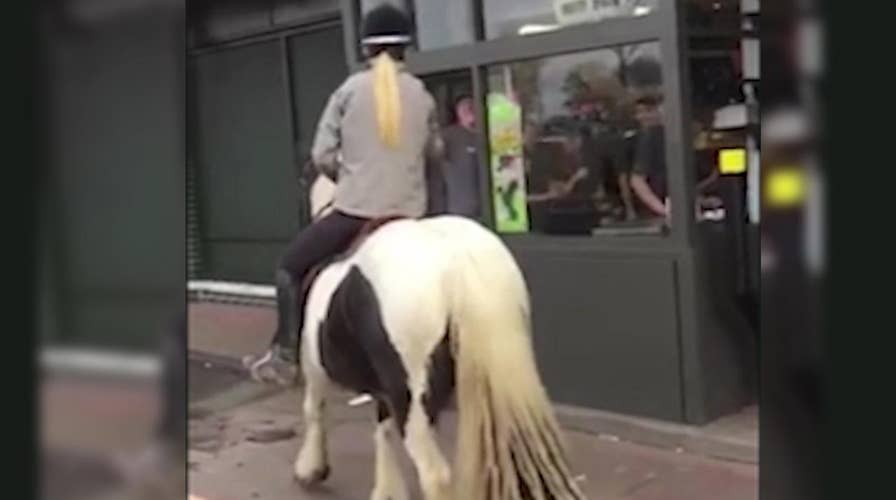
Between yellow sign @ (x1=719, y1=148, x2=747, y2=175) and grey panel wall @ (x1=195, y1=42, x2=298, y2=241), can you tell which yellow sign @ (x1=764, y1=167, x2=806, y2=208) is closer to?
grey panel wall @ (x1=195, y1=42, x2=298, y2=241)

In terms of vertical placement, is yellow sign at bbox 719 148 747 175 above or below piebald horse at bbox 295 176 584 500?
above

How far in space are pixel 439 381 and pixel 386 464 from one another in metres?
0.67

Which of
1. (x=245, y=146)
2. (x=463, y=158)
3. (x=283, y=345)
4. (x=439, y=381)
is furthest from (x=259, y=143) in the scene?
(x=463, y=158)

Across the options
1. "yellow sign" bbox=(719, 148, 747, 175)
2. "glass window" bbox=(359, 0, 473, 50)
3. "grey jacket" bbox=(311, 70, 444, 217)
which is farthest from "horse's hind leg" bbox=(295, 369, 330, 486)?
"glass window" bbox=(359, 0, 473, 50)

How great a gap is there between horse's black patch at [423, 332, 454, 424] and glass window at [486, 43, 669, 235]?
6.08 feet

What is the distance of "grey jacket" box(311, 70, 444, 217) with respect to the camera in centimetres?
367

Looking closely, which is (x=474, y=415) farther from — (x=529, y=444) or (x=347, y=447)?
(x=347, y=447)

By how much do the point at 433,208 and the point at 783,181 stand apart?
2.73 m

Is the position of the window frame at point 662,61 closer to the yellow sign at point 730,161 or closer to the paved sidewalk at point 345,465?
the yellow sign at point 730,161

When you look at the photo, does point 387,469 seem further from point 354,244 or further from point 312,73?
point 312,73

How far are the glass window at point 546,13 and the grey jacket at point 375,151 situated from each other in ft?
5.12

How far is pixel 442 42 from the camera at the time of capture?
222 inches

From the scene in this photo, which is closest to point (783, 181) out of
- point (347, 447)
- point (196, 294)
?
point (196, 294)

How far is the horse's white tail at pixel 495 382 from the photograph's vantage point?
11.1ft
